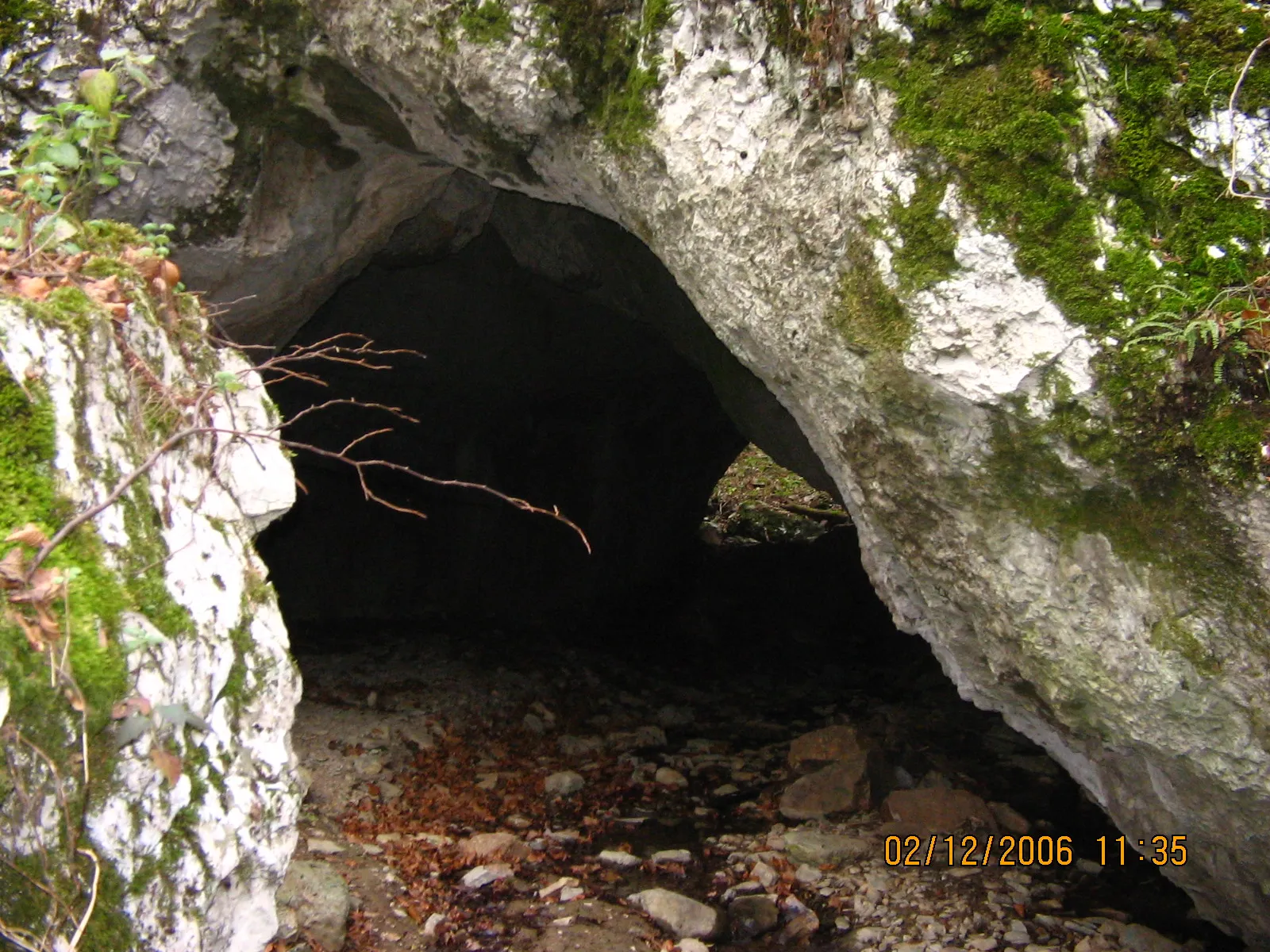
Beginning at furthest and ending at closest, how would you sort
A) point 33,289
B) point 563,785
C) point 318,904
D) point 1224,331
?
point 563,785, point 318,904, point 1224,331, point 33,289

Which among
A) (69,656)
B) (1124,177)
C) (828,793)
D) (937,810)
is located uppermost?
(1124,177)

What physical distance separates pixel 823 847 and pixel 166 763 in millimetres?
2879

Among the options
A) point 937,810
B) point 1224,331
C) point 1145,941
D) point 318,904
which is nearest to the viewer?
point 1224,331

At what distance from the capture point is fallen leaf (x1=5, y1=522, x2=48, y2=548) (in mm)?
1573

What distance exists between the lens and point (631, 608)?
889 centimetres

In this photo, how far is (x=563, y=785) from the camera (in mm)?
4469

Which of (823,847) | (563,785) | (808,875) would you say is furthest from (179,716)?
(563,785)

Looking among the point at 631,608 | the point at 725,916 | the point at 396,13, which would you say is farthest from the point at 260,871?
the point at 631,608

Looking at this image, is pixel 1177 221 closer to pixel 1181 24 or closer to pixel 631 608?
pixel 1181 24

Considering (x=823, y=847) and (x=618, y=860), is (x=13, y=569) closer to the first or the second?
(x=618, y=860)

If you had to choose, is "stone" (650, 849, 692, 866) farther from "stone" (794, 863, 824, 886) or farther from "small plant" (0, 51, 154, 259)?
"small plant" (0, 51, 154, 259)

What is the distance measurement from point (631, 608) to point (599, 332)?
2767 mm

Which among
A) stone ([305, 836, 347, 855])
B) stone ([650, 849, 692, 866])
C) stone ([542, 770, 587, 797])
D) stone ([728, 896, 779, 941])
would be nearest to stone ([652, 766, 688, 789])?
stone ([542, 770, 587, 797])

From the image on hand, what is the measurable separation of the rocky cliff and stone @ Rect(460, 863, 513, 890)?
171 centimetres
